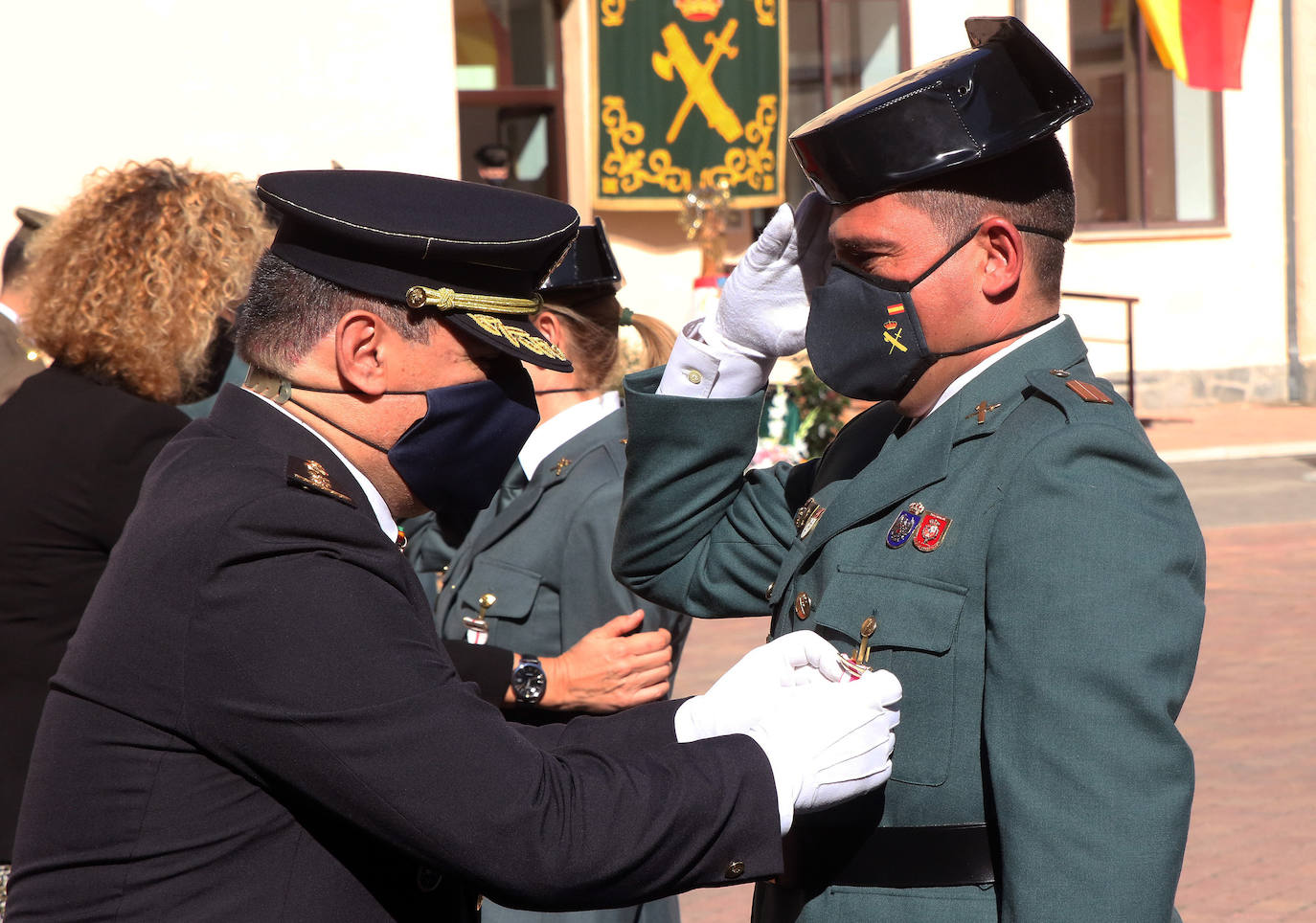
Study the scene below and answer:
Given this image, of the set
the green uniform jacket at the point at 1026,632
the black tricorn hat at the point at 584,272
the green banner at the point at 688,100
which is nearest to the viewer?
the green uniform jacket at the point at 1026,632

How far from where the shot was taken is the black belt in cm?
187

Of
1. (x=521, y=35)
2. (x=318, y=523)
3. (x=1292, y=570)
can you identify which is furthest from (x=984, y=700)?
(x=521, y=35)

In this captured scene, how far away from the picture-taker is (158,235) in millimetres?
3152

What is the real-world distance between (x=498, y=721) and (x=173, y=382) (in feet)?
5.67

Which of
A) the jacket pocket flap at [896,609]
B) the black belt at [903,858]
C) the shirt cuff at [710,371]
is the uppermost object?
the shirt cuff at [710,371]

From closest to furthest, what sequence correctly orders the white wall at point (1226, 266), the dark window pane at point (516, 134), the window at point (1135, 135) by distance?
1. the dark window pane at point (516, 134)
2. the white wall at point (1226, 266)
3. the window at point (1135, 135)

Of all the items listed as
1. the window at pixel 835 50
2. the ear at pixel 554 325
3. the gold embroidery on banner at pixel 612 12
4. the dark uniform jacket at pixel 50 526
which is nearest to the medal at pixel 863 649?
the dark uniform jacket at pixel 50 526

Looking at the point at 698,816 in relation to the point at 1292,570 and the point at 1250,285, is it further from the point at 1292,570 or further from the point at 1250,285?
the point at 1250,285

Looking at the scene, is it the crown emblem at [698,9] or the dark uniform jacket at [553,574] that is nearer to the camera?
the dark uniform jacket at [553,574]

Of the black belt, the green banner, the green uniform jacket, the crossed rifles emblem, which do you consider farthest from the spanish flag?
the black belt

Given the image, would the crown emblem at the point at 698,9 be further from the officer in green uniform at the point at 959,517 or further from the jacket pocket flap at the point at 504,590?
the officer in green uniform at the point at 959,517

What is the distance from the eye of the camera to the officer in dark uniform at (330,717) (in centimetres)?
161

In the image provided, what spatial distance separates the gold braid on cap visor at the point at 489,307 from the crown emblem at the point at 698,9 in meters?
12.9

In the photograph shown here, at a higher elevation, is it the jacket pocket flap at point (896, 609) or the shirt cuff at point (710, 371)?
the shirt cuff at point (710, 371)
